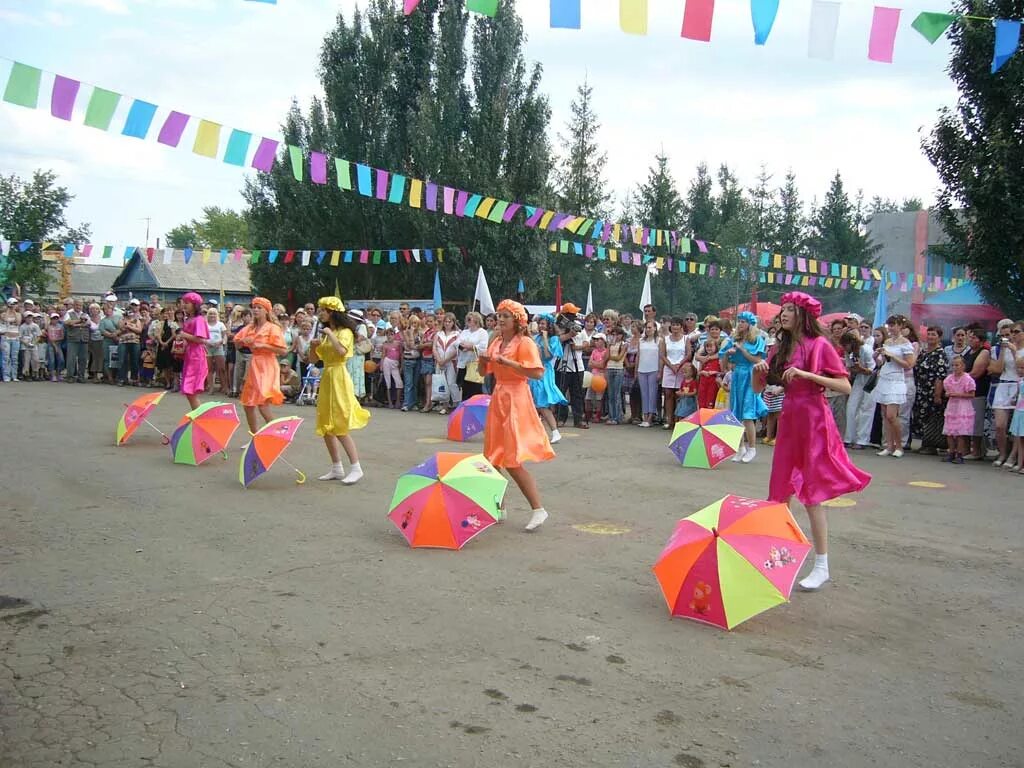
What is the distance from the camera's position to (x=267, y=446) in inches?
324

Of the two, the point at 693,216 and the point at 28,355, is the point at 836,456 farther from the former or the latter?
the point at 693,216

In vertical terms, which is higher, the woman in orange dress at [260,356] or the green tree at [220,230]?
the green tree at [220,230]

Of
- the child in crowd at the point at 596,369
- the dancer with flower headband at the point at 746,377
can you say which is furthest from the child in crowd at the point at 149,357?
the dancer with flower headband at the point at 746,377

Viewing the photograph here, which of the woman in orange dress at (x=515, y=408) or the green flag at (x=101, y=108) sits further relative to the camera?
A: the green flag at (x=101, y=108)

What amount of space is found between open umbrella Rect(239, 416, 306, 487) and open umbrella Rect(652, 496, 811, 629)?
14.5ft

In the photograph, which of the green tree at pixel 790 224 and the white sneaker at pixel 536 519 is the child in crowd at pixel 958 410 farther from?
the green tree at pixel 790 224

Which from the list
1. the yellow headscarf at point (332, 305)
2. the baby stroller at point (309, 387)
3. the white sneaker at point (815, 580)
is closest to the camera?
the white sneaker at point (815, 580)

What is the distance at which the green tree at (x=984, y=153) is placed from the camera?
18531 millimetres

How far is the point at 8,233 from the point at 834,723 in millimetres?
45576

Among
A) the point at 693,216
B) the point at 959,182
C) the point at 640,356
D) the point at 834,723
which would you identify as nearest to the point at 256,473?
the point at 834,723

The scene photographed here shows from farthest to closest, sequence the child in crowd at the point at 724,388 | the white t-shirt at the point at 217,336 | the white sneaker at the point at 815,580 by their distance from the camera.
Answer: the white t-shirt at the point at 217,336, the child in crowd at the point at 724,388, the white sneaker at the point at 815,580

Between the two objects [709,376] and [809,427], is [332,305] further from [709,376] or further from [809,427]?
[709,376]

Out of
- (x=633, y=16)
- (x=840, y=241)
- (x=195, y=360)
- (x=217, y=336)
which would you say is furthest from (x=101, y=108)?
(x=840, y=241)

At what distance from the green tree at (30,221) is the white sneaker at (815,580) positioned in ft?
135
